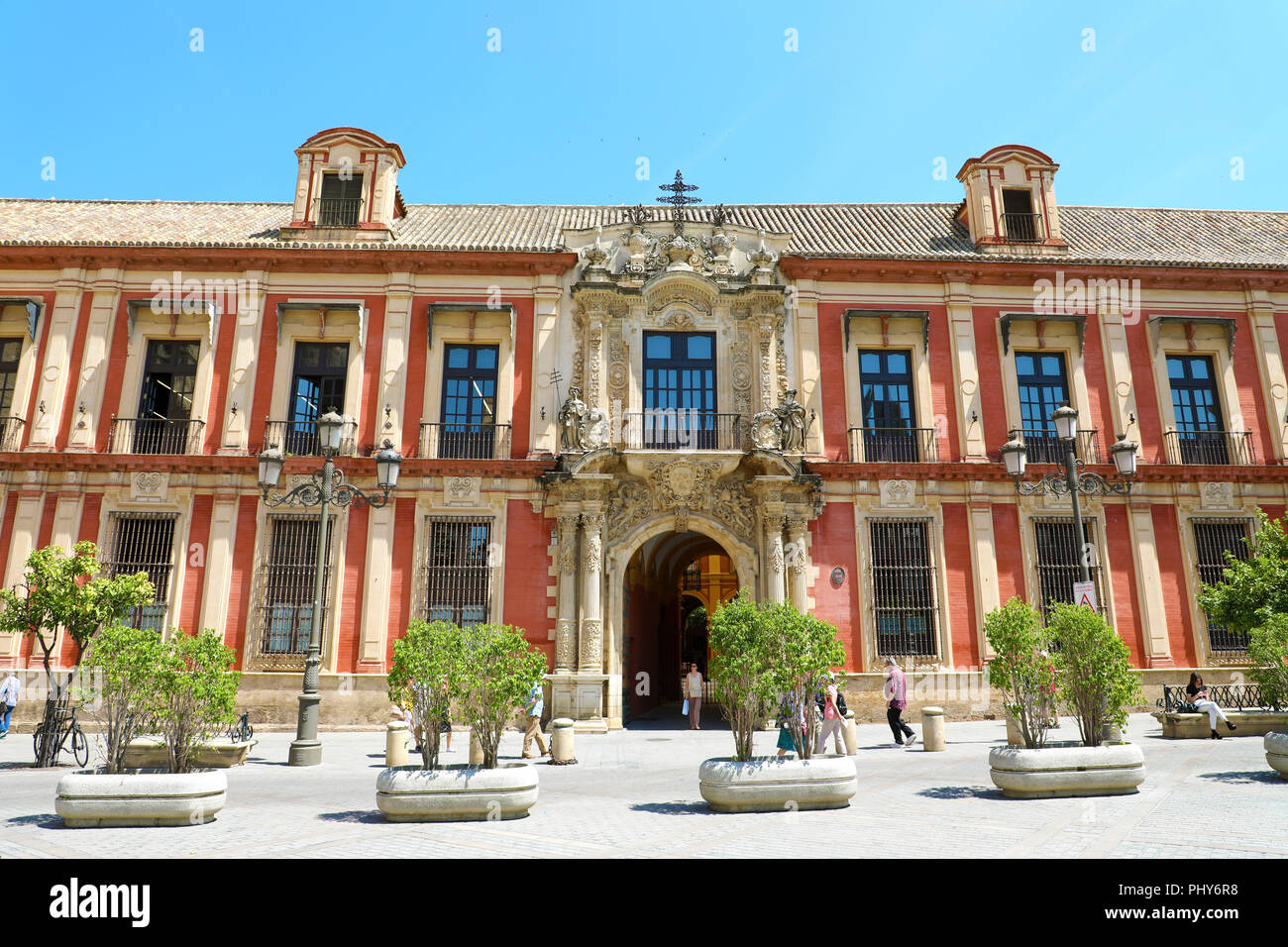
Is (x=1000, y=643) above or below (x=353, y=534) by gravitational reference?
below

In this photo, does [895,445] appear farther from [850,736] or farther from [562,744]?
[562,744]

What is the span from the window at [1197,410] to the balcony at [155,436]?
23.4 m

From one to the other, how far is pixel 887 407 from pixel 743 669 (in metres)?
12.3

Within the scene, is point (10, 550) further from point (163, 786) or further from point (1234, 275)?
point (1234, 275)

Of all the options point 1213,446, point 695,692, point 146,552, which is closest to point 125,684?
point 146,552

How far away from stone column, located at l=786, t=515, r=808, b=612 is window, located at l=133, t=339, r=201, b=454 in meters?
14.1

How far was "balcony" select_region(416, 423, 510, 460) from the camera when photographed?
59.7 ft

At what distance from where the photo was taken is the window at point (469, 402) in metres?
18.4

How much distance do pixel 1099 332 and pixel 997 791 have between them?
1486 centimetres

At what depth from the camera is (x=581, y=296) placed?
62.0 ft

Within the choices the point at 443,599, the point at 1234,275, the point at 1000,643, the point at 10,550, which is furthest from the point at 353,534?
the point at 1234,275

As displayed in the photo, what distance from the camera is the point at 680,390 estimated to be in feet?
62.4

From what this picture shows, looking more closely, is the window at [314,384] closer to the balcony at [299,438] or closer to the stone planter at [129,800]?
the balcony at [299,438]

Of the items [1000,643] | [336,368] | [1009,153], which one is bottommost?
[1000,643]
